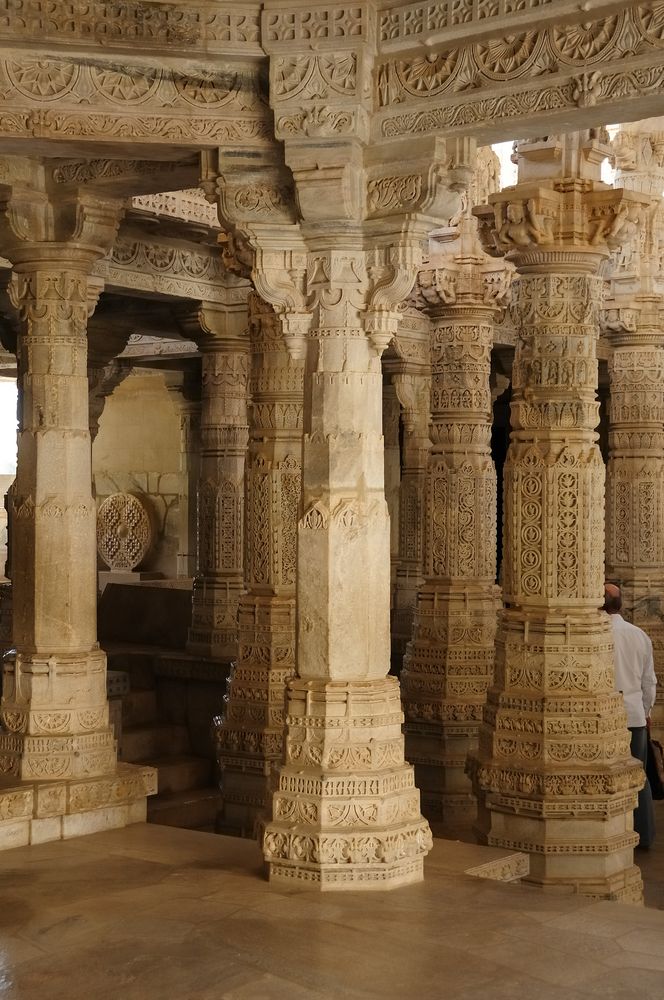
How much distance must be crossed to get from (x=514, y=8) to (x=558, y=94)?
0.38 m

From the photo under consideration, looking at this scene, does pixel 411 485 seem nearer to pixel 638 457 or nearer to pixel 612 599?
pixel 638 457

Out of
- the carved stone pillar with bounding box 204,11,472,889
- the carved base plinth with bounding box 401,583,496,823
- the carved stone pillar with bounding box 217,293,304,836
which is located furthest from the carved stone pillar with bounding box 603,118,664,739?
the carved stone pillar with bounding box 204,11,472,889

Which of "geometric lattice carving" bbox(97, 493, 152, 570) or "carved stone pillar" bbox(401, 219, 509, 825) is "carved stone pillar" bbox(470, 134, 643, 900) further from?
"geometric lattice carving" bbox(97, 493, 152, 570)

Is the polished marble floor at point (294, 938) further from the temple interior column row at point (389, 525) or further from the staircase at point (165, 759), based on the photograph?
the staircase at point (165, 759)

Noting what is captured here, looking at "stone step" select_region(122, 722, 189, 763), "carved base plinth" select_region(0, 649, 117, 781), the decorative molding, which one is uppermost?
the decorative molding

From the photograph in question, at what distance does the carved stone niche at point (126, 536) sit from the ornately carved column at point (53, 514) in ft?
33.8

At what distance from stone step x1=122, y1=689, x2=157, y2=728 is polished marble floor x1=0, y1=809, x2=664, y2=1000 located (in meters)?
4.93

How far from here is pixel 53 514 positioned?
272 inches

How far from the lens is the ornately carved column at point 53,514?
6848 millimetres

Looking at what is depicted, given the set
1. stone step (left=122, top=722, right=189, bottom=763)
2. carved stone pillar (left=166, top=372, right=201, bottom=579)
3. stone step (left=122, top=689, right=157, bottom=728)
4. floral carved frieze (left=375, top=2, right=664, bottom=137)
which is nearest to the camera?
floral carved frieze (left=375, top=2, right=664, bottom=137)

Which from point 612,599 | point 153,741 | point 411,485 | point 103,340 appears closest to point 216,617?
point 153,741

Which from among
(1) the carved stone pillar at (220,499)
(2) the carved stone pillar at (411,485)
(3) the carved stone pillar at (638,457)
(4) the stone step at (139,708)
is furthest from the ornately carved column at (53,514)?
(2) the carved stone pillar at (411,485)

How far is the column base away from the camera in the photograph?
257 inches

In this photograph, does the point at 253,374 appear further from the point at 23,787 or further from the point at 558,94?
the point at 558,94
